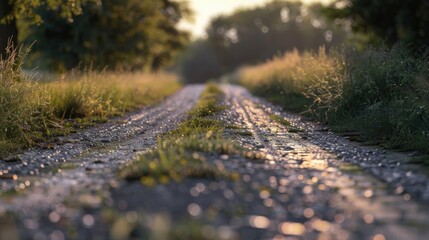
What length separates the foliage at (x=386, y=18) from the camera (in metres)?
21.9

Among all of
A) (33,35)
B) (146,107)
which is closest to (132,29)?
(33,35)

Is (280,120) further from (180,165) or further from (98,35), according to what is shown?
(98,35)

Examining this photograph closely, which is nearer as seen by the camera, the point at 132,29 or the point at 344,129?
the point at 344,129

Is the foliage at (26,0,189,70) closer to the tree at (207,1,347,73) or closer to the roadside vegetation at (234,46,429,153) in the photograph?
the roadside vegetation at (234,46,429,153)

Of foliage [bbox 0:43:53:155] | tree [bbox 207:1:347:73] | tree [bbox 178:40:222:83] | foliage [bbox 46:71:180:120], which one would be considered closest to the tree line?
foliage [bbox 46:71:180:120]

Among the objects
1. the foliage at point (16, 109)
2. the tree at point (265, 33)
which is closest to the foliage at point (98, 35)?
the foliage at point (16, 109)

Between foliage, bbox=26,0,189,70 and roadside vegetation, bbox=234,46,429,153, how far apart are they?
13590 millimetres

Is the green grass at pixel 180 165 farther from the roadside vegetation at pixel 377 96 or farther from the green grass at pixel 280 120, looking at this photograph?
the green grass at pixel 280 120

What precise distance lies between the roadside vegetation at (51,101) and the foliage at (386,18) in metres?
9.77

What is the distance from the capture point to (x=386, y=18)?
23.5 meters

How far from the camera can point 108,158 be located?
8461 mm

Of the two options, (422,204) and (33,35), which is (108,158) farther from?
(33,35)

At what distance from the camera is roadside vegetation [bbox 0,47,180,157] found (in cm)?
1001

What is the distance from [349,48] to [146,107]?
876 cm
